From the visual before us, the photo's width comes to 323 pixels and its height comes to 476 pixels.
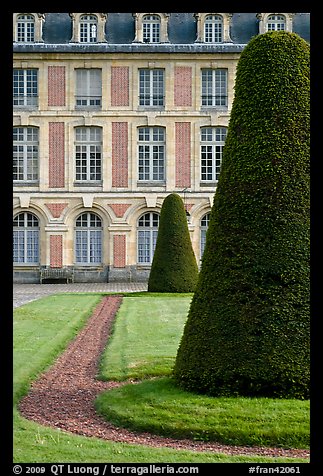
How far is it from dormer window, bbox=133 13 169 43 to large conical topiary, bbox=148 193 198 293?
1088 centimetres

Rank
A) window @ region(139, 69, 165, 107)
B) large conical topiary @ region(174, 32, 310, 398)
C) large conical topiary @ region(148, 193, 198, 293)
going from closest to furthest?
1. large conical topiary @ region(174, 32, 310, 398)
2. large conical topiary @ region(148, 193, 198, 293)
3. window @ region(139, 69, 165, 107)

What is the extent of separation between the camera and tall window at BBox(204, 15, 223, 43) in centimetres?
2850

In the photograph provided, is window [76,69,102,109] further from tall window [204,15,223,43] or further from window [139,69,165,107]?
tall window [204,15,223,43]

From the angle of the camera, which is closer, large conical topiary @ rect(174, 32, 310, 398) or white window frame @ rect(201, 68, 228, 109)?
large conical topiary @ rect(174, 32, 310, 398)

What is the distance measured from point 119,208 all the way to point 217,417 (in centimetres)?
2230

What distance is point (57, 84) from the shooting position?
2838 cm

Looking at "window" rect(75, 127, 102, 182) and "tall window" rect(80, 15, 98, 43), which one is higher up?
"tall window" rect(80, 15, 98, 43)

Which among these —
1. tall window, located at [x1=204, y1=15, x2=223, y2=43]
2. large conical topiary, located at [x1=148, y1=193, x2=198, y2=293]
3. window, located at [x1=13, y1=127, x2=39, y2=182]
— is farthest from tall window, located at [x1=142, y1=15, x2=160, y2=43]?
large conical topiary, located at [x1=148, y1=193, x2=198, y2=293]

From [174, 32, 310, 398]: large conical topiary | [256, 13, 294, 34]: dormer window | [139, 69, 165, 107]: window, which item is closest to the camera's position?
[174, 32, 310, 398]: large conical topiary

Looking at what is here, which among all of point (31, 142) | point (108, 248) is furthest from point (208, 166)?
point (31, 142)

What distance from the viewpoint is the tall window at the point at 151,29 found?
28.5 meters

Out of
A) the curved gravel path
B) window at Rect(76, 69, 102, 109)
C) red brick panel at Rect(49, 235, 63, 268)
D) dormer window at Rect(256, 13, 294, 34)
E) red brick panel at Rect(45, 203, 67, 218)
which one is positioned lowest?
the curved gravel path

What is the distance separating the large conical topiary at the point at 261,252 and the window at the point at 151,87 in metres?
21.7
